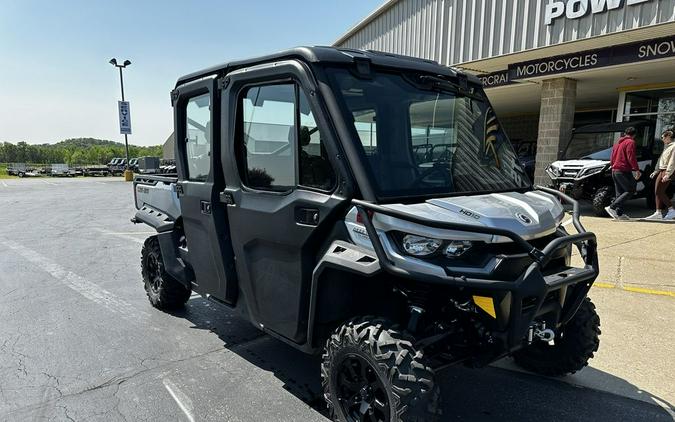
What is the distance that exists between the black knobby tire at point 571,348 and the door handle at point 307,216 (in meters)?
1.74

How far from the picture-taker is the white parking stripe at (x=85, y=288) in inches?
185

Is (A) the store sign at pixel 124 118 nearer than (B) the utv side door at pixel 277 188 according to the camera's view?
No

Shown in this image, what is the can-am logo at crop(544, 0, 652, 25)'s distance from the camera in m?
8.16

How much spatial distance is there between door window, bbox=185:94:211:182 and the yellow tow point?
219 cm

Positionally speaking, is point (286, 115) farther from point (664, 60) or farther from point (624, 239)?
point (664, 60)

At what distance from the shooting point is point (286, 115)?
277cm

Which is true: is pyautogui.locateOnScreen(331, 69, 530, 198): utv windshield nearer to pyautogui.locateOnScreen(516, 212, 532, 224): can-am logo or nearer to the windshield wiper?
the windshield wiper

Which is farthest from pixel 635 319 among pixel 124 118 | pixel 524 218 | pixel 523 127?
pixel 124 118

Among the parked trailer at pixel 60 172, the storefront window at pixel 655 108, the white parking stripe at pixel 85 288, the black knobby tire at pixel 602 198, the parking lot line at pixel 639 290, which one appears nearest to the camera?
the white parking stripe at pixel 85 288

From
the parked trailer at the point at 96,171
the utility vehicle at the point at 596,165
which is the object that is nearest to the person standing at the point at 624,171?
the utility vehicle at the point at 596,165

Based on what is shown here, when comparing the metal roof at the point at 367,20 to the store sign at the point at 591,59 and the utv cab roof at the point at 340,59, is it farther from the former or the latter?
the utv cab roof at the point at 340,59

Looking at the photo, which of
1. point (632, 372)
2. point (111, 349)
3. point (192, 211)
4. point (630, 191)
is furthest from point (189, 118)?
point (630, 191)

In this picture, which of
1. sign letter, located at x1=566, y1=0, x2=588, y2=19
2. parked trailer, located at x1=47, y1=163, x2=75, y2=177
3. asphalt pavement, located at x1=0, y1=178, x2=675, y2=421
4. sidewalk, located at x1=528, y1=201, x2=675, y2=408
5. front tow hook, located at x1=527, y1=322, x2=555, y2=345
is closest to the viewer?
front tow hook, located at x1=527, y1=322, x2=555, y2=345

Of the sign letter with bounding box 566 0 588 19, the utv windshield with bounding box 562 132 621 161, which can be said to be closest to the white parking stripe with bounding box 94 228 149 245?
the sign letter with bounding box 566 0 588 19
